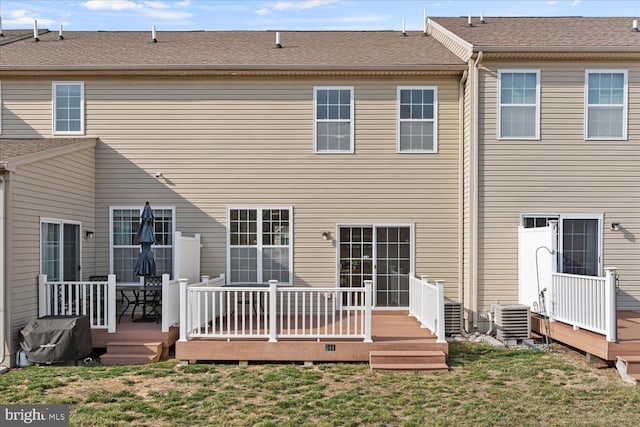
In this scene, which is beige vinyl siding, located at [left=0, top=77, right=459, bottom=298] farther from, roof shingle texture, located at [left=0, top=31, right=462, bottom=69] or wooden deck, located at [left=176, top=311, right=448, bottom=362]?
wooden deck, located at [left=176, top=311, right=448, bottom=362]

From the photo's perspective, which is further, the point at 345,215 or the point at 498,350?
the point at 345,215

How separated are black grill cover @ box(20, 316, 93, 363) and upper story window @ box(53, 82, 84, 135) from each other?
4.47 meters

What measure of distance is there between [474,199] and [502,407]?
4.74 m

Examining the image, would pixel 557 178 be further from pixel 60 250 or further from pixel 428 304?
pixel 60 250

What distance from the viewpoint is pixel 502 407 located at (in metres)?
6.44

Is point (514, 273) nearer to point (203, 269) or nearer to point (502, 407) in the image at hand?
point (502, 407)

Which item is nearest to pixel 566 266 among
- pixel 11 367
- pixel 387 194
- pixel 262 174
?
pixel 387 194

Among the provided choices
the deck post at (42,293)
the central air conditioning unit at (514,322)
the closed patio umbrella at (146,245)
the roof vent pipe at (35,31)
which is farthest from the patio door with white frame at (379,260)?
the roof vent pipe at (35,31)

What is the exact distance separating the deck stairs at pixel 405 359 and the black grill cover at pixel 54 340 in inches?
174

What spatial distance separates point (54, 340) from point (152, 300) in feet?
7.41

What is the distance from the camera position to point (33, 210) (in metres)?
8.84

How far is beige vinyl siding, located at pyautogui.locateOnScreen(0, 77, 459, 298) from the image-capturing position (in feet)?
36.8

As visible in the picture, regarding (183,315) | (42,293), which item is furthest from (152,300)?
(183,315)

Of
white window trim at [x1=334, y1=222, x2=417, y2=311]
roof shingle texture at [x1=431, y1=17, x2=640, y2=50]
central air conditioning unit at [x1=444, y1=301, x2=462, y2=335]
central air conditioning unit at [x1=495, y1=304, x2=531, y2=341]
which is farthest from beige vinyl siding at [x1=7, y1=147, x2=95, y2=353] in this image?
roof shingle texture at [x1=431, y1=17, x2=640, y2=50]
